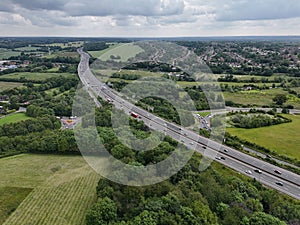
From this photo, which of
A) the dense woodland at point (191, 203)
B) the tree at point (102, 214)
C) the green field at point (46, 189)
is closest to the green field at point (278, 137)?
the dense woodland at point (191, 203)

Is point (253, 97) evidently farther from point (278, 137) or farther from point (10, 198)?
point (10, 198)

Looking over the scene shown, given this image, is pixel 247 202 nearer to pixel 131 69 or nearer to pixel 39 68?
pixel 131 69

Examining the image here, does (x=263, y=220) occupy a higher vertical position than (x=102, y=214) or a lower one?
higher

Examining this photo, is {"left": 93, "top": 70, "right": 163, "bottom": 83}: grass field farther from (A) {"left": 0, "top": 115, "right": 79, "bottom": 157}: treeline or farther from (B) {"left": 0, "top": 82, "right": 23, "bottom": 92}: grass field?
(A) {"left": 0, "top": 115, "right": 79, "bottom": 157}: treeline

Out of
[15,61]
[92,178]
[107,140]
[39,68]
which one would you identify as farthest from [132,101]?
[15,61]

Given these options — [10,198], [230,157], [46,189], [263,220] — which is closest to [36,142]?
[46,189]
